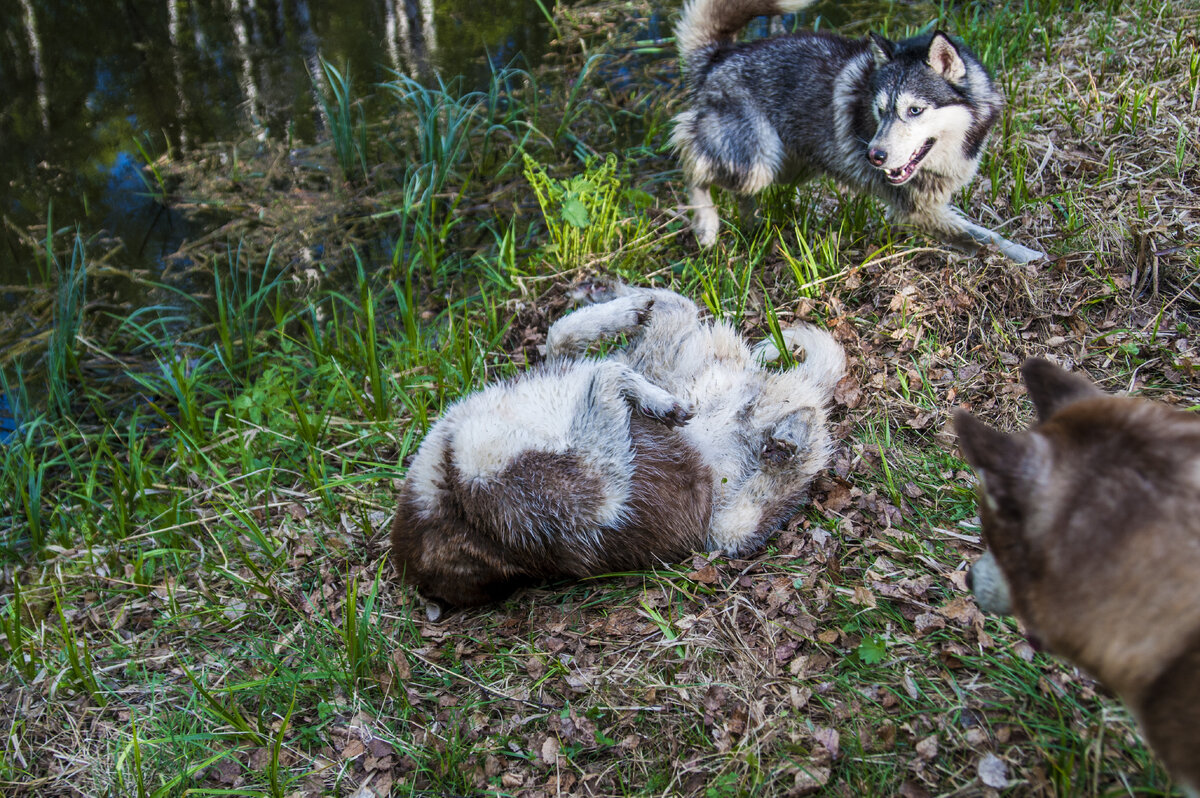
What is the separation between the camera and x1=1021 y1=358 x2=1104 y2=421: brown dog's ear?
176 cm

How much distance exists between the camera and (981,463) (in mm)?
1561

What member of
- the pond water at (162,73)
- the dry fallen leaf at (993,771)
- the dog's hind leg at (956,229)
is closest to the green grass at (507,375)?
the dry fallen leaf at (993,771)

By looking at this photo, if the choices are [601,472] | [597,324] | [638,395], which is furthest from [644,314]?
[601,472]

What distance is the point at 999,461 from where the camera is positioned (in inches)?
60.7

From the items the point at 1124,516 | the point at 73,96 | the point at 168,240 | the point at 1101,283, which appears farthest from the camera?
the point at 73,96

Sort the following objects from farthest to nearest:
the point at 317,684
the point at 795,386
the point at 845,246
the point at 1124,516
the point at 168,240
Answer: the point at 168,240
the point at 845,246
the point at 795,386
the point at 317,684
the point at 1124,516

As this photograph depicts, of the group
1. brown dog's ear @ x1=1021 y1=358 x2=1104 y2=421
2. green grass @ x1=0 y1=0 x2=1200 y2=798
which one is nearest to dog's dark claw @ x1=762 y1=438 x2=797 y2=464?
green grass @ x1=0 y1=0 x2=1200 y2=798

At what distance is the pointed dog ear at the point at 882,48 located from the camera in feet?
11.5

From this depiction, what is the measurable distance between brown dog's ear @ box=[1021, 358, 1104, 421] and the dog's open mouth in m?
1.98

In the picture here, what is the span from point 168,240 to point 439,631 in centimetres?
359

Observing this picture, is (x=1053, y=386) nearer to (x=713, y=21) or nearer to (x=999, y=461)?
(x=999, y=461)

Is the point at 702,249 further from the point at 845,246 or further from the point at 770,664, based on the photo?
the point at 770,664

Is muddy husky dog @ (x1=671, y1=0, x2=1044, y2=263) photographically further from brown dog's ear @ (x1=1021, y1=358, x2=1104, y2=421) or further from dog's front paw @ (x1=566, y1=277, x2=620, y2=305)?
brown dog's ear @ (x1=1021, y1=358, x2=1104, y2=421)

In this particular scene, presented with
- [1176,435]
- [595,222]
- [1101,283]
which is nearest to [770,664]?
[1176,435]
